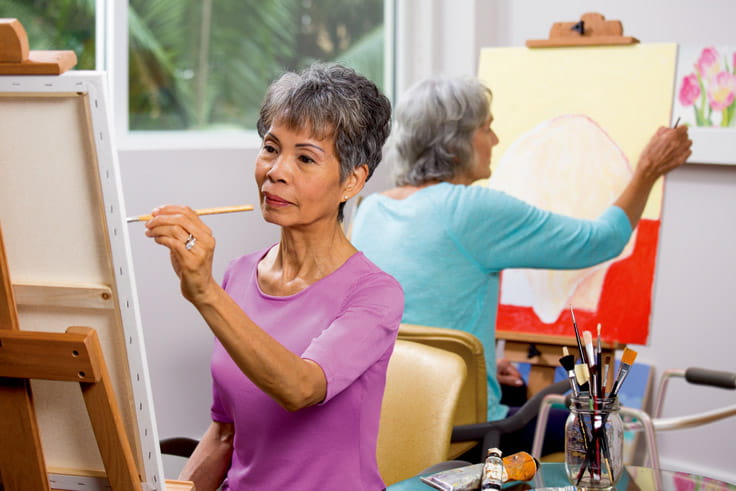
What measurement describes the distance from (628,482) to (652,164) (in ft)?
4.07

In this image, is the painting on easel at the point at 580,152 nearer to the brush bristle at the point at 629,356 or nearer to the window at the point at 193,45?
the window at the point at 193,45

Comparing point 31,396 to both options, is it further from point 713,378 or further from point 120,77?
point 713,378

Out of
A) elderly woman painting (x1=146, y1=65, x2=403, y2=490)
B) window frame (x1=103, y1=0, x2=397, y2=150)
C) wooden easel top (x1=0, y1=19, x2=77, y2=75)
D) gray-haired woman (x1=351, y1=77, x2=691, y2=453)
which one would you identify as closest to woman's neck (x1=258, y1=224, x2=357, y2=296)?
elderly woman painting (x1=146, y1=65, x2=403, y2=490)

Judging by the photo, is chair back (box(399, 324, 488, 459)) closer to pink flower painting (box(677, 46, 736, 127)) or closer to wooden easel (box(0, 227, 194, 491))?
wooden easel (box(0, 227, 194, 491))

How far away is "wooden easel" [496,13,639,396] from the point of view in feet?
8.82

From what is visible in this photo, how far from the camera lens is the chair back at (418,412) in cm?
178

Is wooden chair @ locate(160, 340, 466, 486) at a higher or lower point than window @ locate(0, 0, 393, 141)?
lower

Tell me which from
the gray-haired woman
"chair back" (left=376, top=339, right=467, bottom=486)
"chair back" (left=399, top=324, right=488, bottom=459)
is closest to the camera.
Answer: "chair back" (left=376, top=339, right=467, bottom=486)

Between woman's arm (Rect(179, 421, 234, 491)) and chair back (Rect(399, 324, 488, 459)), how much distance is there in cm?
55

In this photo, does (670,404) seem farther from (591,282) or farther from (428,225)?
(428,225)

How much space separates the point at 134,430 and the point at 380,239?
1.24m

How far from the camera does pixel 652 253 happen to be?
8.94ft

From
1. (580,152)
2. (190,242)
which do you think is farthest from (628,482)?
(580,152)

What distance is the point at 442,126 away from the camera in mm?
2453
